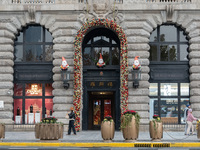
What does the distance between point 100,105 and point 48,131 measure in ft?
33.5

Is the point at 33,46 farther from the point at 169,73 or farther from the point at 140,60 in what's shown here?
the point at 169,73

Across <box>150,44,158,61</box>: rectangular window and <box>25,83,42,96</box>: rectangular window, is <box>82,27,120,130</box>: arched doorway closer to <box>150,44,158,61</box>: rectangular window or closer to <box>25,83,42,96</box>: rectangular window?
<box>150,44,158,61</box>: rectangular window

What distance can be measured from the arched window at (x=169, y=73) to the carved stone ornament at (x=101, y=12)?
2.83 metres

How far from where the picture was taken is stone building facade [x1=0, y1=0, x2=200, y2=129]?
27.7 meters

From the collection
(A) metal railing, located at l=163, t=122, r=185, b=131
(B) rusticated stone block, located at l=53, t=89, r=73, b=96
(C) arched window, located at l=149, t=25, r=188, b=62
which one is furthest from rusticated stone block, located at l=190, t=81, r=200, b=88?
(B) rusticated stone block, located at l=53, t=89, r=73, b=96

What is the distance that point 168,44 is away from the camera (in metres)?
28.7

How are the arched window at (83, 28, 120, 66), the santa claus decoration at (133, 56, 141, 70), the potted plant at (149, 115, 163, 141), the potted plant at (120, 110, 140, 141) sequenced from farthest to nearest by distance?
the arched window at (83, 28, 120, 66) → the santa claus decoration at (133, 56, 141, 70) → the potted plant at (149, 115, 163, 141) → the potted plant at (120, 110, 140, 141)

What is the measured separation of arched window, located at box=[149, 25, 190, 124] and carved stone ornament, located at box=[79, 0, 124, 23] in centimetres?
283

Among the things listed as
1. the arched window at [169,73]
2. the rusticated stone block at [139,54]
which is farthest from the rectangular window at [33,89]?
the arched window at [169,73]

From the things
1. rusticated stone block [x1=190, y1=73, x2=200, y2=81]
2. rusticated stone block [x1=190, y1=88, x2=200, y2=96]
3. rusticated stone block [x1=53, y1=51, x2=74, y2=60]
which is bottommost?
rusticated stone block [x1=190, y1=88, x2=200, y2=96]

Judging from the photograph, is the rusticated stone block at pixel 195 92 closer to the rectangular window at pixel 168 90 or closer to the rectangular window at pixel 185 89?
the rectangular window at pixel 185 89

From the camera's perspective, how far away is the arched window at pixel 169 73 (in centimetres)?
2841

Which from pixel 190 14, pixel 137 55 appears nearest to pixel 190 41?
pixel 190 14

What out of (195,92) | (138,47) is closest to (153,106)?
(195,92)
